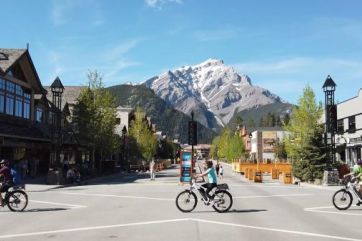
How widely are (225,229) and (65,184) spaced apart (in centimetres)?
2440

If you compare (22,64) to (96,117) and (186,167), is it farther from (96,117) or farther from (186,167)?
(186,167)

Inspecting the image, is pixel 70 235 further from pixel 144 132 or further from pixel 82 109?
pixel 144 132

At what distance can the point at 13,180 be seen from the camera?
1834 centimetres

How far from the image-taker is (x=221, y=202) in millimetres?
17484

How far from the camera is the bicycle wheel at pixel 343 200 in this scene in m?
18.8

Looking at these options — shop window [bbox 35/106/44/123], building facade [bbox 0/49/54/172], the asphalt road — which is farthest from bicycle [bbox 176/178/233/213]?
shop window [bbox 35/106/44/123]

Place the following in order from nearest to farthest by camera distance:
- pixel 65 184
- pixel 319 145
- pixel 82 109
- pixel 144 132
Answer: pixel 65 184 → pixel 319 145 → pixel 82 109 → pixel 144 132

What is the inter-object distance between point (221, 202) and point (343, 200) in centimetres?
473

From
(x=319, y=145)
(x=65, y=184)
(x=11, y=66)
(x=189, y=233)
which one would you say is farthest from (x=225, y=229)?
(x=11, y=66)

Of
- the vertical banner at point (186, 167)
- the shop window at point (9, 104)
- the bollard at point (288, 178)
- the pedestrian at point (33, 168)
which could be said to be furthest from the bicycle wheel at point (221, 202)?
the pedestrian at point (33, 168)

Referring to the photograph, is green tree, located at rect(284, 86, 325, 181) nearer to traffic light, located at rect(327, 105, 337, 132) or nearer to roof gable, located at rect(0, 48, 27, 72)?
traffic light, located at rect(327, 105, 337, 132)

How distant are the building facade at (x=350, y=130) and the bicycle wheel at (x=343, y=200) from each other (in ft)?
120

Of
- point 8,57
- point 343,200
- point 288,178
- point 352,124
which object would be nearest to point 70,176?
point 8,57

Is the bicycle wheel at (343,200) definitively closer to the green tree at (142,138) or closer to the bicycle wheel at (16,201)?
the bicycle wheel at (16,201)
